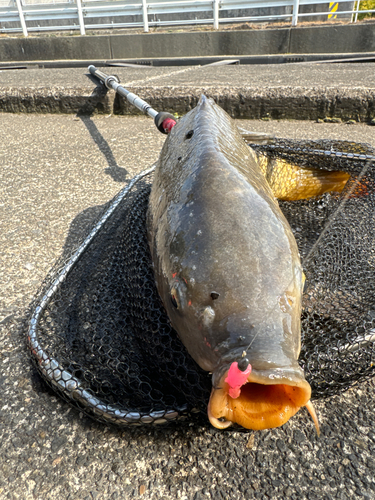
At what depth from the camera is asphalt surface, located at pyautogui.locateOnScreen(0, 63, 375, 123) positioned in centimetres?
488

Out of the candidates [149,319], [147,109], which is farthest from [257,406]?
[147,109]

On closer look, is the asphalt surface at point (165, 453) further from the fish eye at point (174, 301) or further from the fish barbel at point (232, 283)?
the fish eye at point (174, 301)

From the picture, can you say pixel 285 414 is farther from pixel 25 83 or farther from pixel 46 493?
pixel 25 83

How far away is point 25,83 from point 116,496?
617 cm

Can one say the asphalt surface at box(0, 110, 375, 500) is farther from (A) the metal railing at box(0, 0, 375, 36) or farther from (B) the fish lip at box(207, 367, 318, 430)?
(A) the metal railing at box(0, 0, 375, 36)

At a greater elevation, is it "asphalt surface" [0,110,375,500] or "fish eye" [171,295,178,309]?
"fish eye" [171,295,178,309]

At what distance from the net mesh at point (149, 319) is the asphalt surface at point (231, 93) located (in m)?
2.61

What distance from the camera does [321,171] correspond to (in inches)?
112

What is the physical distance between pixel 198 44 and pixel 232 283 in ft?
37.3

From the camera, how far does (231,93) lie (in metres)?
5.07

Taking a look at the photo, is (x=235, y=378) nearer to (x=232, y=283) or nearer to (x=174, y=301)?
(x=232, y=283)

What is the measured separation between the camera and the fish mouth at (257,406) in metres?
1.14

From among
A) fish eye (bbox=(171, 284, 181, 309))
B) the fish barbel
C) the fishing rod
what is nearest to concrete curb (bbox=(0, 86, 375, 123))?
the fishing rod

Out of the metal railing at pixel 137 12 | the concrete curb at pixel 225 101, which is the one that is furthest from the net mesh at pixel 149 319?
the metal railing at pixel 137 12
